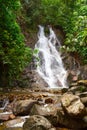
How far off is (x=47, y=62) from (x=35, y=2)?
7956 mm

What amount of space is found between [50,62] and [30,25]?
17.1ft

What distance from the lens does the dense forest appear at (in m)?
16.3

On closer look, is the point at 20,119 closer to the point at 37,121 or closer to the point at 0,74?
the point at 37,121

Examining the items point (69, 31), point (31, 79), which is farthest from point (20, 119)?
point (69, 31)

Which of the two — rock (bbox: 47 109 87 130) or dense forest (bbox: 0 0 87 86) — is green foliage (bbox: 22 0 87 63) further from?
rock (bbox: 47 109 87 130)

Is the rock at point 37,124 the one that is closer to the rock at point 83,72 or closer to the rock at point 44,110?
the rock at point 44,110

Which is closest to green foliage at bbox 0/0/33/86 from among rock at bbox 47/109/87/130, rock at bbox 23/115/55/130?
rock at bbox 47/109/87/130

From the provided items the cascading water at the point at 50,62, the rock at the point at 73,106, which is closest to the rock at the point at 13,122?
the rock at the point at 73,106

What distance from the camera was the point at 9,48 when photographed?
16.8m

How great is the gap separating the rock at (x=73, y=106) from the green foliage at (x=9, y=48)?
296 inches

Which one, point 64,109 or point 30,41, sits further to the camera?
point 30,41

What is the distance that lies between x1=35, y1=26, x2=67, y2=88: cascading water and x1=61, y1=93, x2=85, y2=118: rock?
11.2 meters

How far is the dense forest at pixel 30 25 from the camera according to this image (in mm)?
16344

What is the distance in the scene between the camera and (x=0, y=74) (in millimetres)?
17391
